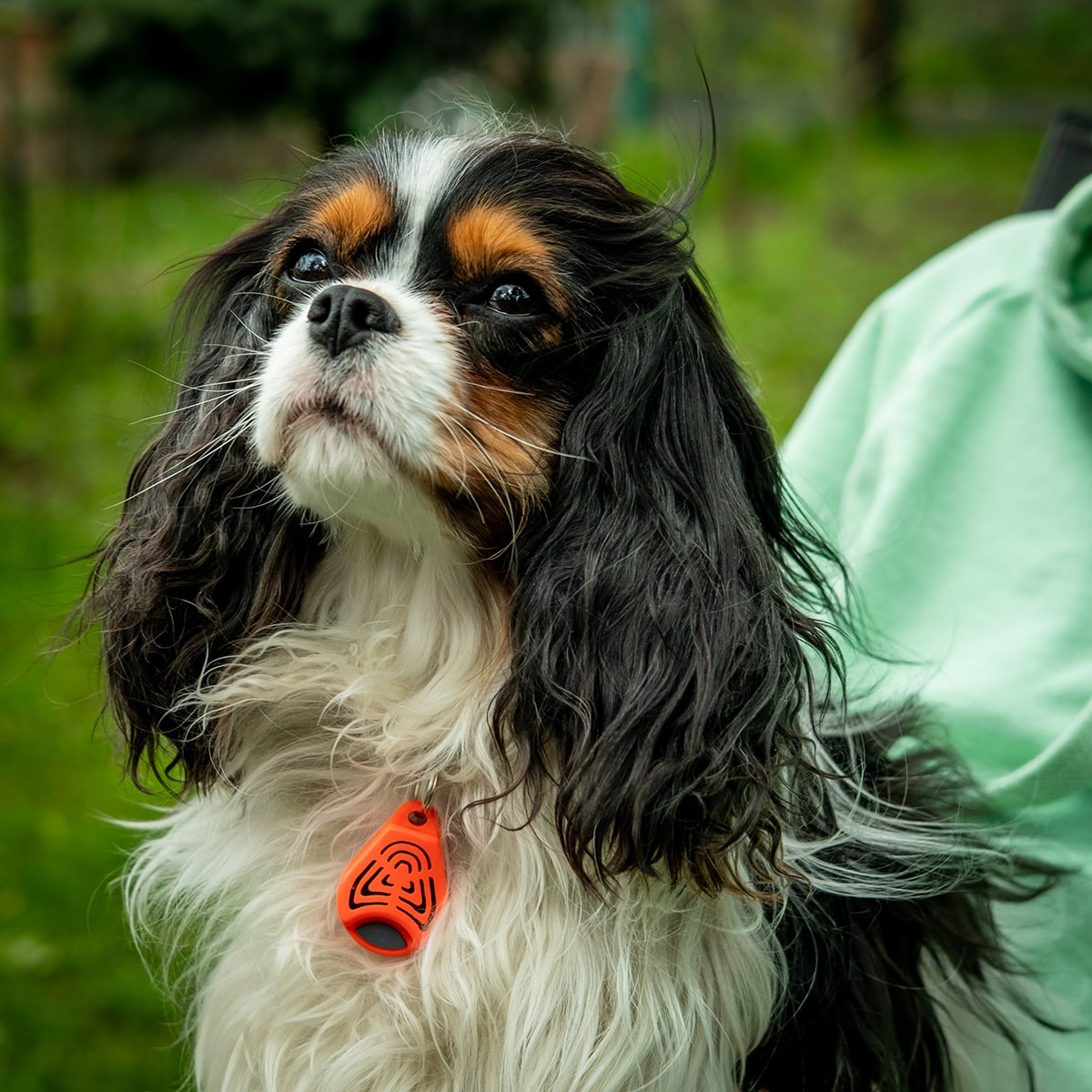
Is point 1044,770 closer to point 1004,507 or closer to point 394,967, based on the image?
point 1004,507

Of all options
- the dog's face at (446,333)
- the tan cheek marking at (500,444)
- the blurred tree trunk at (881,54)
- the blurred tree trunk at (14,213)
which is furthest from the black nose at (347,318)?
the blurred tree trunk at (881,54)

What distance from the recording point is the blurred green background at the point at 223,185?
282 cm

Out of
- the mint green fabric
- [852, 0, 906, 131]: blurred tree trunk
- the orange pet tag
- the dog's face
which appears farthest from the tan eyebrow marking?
[852, 0, 906, 131]: blurred tree trunk

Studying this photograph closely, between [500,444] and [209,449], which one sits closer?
[500,444]

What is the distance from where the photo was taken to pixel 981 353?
6.81 ft

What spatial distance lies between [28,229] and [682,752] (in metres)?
5.35

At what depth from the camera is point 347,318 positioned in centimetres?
142

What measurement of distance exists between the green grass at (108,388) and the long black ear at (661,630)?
0.93ft

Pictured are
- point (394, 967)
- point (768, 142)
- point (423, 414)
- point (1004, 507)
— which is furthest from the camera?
point (768, 142)

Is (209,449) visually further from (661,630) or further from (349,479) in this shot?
(661,630)

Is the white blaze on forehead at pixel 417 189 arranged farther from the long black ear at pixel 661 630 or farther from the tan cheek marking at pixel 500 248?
the long black ear at pixel 661 630

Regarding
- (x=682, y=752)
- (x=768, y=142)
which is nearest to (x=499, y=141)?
(x=682, y=752)

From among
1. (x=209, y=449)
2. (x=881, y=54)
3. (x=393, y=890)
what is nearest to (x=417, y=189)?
(x=209, y=449)

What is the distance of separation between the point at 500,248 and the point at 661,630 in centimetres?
46
